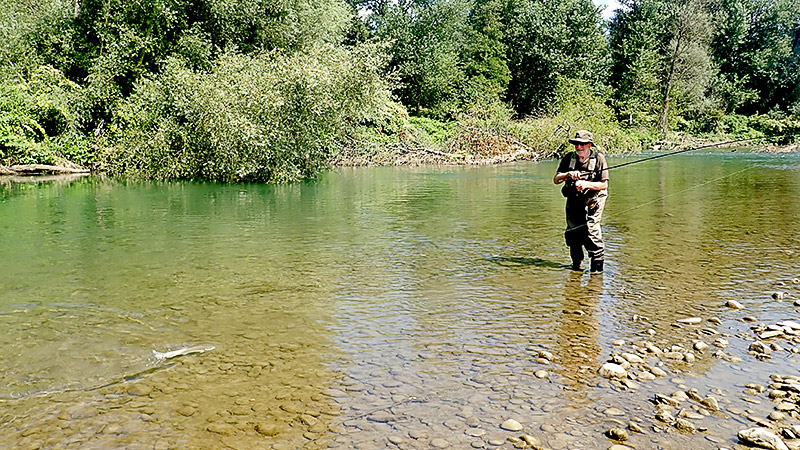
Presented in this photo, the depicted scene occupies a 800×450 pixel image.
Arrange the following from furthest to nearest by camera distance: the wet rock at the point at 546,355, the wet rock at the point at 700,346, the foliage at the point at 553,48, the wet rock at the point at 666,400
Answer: the foliage at the point at 553,48
the wet rock at the point at 700,346
the wet rock at the point at 546,355
the wet rock at the point at 666,400

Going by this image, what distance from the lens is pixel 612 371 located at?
17.1 feet

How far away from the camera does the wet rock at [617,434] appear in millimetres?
4191

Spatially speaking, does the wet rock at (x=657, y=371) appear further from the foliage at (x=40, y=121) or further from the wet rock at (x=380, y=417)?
the foliage at (x=40, y=121)

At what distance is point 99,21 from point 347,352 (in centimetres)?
3006

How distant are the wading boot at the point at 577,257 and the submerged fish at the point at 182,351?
16.8 feet

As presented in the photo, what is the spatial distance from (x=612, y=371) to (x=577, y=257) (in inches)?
156

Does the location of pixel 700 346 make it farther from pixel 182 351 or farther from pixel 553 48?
pixel 553 48

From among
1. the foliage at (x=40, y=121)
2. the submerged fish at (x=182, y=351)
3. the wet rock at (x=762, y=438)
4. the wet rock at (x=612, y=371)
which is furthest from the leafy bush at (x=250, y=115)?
the wet rock at (x=762, y=438)

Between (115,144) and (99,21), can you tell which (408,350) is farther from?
(99,21)

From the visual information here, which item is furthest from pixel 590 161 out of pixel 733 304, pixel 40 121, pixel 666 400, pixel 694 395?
pixel 40 121

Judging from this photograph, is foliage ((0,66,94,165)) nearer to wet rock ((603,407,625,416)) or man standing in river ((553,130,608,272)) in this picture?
man standing in river ((553,130,608,272))

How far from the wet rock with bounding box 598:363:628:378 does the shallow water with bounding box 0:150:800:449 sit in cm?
15

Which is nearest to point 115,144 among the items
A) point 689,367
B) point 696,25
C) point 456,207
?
point 456,207

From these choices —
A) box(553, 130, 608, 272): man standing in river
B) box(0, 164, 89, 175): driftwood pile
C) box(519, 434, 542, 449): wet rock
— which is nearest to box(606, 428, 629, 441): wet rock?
box(519, 434, 542, 449): wet rock
